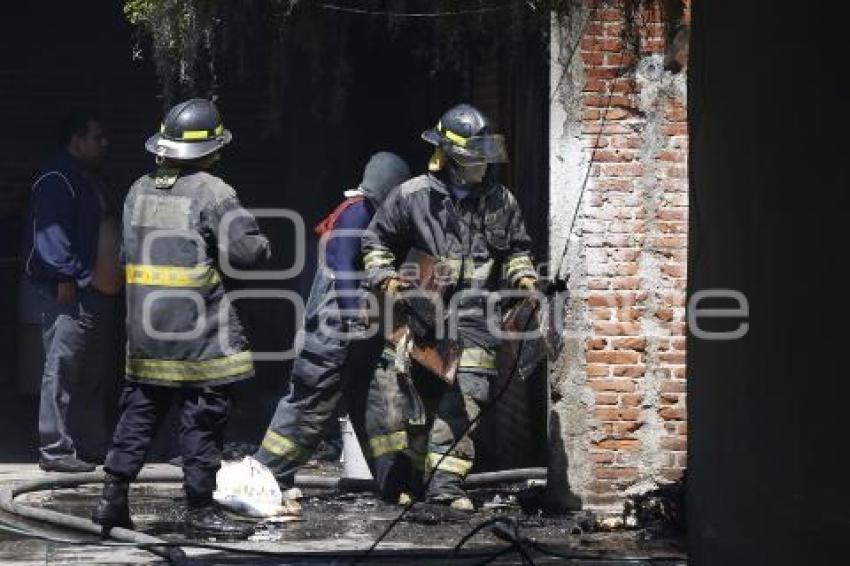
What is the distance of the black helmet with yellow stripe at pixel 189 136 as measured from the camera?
8.89m

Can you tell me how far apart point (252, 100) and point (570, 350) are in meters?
5.69

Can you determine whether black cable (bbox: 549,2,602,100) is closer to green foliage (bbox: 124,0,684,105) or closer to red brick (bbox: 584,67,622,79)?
red brick (bbox: 584,67,622,79)

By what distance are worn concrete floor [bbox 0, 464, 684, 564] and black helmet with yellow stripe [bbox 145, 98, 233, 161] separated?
180 cm

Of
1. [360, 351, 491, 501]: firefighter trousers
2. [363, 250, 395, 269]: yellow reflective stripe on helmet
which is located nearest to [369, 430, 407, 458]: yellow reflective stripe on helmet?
[360, 351, 491, 501]: firefighter trousers

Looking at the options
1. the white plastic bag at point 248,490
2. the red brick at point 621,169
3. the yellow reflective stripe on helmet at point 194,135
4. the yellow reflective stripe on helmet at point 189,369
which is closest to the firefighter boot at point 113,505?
the yellow reflective stripe on helmet at point 189,369

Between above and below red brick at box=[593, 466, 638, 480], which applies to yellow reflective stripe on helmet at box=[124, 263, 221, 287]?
above

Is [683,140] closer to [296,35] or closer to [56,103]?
[296,35]

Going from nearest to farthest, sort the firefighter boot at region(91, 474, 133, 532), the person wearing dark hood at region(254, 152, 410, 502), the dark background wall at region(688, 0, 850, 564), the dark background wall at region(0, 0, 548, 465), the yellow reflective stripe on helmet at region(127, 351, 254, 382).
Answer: the dark background wall at region(688, 0, 850, 564)
the firefighter boot at region(91, 474, 133, 532)
the yellow reflective stripe on helmet at region(127, 351, 254, 382)
the person wearing dark hood at region(254, 152, 410, 502)
the dark background wall at region(0, 0, 548, 465)

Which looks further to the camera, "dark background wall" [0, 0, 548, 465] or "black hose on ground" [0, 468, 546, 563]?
"dark background wall" [0, 0, 548, 465]

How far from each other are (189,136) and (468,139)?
1.43 meters

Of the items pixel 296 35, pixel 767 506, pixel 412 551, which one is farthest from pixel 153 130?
pixel 767 506

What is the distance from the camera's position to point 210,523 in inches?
343

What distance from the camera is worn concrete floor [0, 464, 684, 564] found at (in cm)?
813

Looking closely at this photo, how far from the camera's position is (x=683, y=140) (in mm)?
9102
